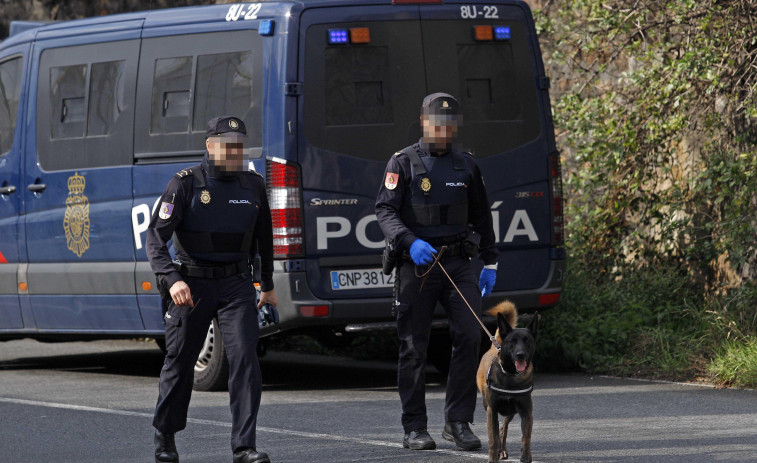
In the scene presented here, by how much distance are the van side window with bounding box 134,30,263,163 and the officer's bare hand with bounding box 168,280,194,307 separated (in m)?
2.85

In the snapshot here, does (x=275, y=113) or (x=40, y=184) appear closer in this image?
(x=275, y=113)

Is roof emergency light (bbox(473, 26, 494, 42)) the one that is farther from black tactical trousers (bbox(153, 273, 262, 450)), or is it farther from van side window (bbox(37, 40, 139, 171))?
black tactical trousers (bbox(153, 273, 262, 450))

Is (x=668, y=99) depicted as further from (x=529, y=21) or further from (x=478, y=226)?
(x=478, y=226)

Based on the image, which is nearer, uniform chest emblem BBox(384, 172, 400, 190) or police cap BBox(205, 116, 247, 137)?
police cap BBox(205, 116, 247, 137)

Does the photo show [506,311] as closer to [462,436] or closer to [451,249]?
[451,249]

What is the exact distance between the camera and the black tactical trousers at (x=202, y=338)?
644 cm

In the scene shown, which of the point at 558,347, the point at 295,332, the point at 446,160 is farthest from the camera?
the point at 558,347

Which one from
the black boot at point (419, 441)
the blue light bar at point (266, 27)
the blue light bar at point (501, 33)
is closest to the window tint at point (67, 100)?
the blue light bar at point (266, 27)

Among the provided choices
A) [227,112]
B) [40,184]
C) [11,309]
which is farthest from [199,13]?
[11,309]

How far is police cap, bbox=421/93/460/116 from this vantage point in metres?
6.87

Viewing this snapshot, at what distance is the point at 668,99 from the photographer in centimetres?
1098

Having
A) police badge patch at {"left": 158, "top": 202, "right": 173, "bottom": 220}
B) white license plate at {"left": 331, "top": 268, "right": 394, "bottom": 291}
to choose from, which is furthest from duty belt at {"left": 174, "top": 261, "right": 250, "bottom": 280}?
white license plate at {"left": 331, "top": 268, "right": 394, "bottom": 291}

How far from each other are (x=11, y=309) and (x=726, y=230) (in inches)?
226

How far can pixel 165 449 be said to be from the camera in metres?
6.55
